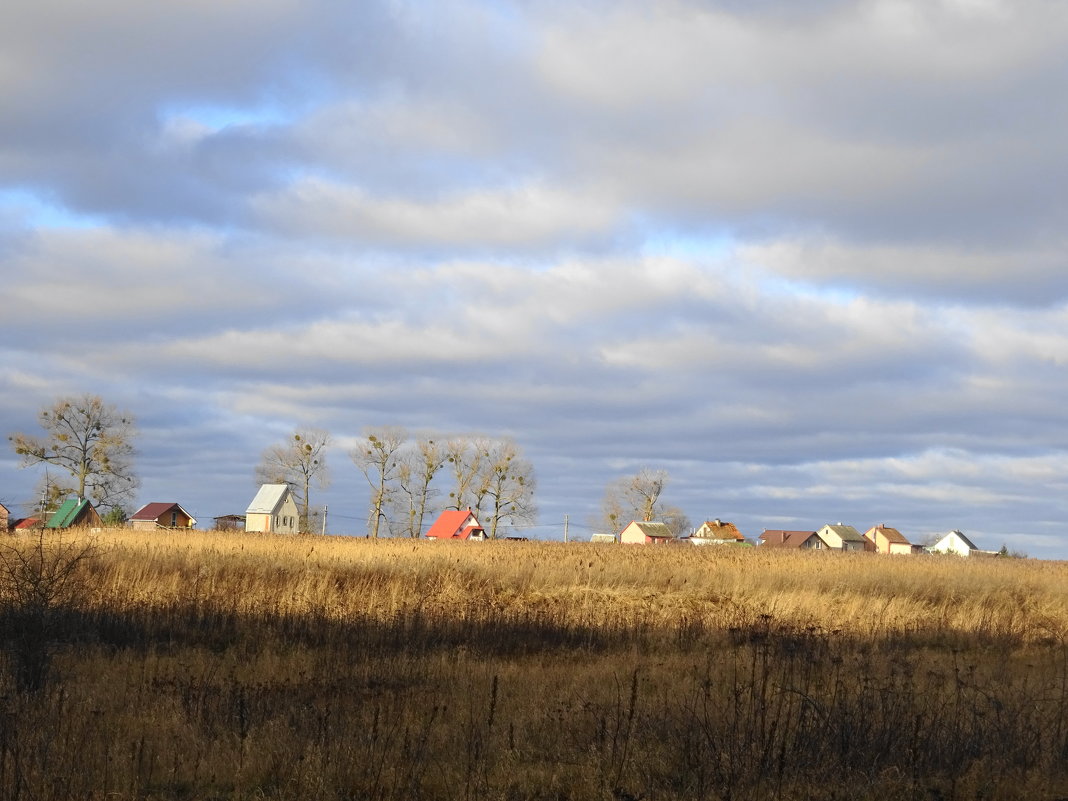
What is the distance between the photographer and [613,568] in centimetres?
2791

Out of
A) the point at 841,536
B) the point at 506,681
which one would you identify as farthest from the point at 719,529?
the point at 506,681

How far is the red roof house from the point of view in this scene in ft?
288

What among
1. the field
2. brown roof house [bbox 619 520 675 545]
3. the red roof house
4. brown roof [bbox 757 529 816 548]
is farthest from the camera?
brown roof [bbox 757 529 816 548]

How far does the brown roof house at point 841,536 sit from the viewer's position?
5678 inches

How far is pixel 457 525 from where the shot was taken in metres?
88.4

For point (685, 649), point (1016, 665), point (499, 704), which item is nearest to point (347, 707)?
point (499, 704)

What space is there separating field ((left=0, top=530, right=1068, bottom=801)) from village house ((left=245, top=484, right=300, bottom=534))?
179ft

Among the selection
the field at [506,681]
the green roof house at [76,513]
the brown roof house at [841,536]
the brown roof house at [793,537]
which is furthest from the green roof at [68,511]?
the brown roof house at [841,536]

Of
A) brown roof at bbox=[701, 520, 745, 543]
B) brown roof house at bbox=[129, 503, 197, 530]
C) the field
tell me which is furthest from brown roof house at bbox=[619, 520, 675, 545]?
the field

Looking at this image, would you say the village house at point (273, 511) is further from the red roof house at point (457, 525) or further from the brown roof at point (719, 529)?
the brown roof at point (719, 529)

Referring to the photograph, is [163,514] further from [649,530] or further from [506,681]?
[506,681]

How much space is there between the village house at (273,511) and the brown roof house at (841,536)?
85515mm

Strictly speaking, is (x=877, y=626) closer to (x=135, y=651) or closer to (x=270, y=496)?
(x=135, y=651)

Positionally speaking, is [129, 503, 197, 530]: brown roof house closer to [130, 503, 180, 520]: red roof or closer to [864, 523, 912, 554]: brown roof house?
[130, 503, 180, 520]: red roof
